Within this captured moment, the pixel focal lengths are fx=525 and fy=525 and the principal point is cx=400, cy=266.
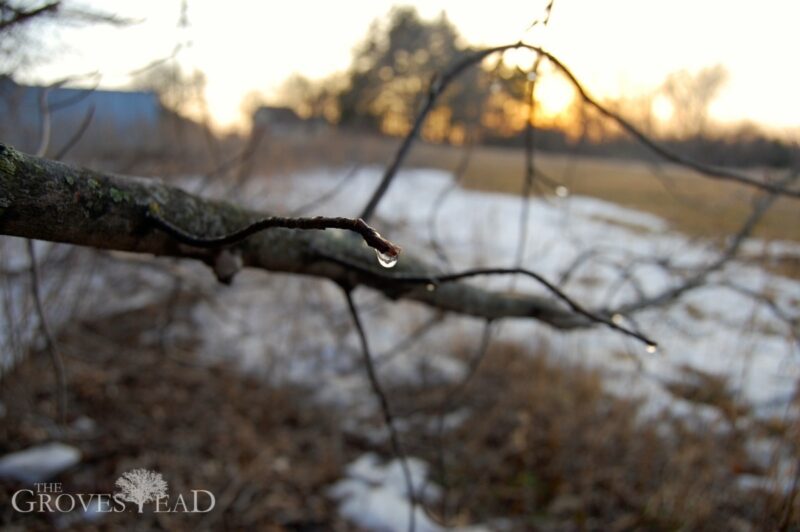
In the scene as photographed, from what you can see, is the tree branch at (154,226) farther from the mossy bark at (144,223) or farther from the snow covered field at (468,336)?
the snow covered field at (468,336)

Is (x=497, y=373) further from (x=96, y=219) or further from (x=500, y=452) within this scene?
(x=96, y=219)

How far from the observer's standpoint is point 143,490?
123 centimetres

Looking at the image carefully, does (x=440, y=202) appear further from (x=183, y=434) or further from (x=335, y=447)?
(x=183, y=434)

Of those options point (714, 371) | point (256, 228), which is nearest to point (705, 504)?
point (714, 371)

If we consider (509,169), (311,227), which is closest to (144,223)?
(311,227)

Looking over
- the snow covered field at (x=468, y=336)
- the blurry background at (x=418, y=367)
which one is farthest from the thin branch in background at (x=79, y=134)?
the snow covered field at (x=468, y=336)

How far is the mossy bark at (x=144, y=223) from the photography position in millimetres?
695

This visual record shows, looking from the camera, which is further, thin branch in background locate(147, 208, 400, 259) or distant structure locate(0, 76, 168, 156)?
distant structure locate(0, 76, 168, 156)

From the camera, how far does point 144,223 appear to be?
87 cm

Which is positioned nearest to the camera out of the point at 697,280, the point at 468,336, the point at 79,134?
the point at 79,134

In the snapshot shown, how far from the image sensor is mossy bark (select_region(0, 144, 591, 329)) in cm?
70

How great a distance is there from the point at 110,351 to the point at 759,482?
13.5 ft

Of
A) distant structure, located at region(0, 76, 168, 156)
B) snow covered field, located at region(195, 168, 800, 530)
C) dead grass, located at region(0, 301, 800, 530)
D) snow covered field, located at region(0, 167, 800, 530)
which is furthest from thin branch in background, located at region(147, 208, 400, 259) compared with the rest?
distant structure, located at region(0, 76, 168, 156)

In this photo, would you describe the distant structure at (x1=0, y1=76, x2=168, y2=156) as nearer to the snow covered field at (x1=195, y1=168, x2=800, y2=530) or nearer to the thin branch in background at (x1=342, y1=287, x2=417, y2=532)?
the snow covered field at (x1=195, y1=168, x2=800, y2=530)
